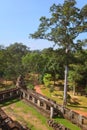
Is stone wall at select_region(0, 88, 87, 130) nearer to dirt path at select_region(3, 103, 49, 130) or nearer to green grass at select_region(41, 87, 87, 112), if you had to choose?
dirt path at select_region(3, 103, 49, 130)

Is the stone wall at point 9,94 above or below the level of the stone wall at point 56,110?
above

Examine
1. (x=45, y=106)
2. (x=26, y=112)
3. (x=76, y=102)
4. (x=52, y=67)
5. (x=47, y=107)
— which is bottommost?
(x=76, y=102)

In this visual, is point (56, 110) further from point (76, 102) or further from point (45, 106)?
point (76, 102)

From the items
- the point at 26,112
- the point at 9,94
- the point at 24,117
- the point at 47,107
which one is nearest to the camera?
the point at 24,117

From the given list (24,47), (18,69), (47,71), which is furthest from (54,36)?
(24,47)

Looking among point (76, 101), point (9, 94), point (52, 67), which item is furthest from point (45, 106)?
point (52, 67)

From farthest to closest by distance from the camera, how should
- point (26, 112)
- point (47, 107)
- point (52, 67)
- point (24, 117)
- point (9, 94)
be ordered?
point (52, 67) < point (9, 94) < point (47, 107) < point (26, 112) < point (24, 117)

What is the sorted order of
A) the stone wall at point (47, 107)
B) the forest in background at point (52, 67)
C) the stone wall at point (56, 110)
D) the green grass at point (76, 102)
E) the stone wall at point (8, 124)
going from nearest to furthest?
the stone wall at point (8, 124), the stone wall at point (56, 110), the stone wall at point (47, 107), the forest in background at point (52, 67), the green grass at point (76, 102)

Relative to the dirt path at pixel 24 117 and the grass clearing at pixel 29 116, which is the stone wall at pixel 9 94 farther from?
the dirt path at pixel 24 117

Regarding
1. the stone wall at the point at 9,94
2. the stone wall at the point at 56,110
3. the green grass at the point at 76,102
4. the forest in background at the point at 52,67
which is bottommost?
the green grass at the point at 76,102

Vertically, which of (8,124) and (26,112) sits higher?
(8,124)

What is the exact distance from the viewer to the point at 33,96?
2339 centimetres

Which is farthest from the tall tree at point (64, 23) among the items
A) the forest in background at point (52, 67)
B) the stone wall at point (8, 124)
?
the stone wall at point (8, 124)

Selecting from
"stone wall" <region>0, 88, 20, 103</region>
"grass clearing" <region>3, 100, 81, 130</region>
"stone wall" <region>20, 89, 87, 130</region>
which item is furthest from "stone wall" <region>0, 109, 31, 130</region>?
"stone wall" <region>0, 88, 20, 103</region>
